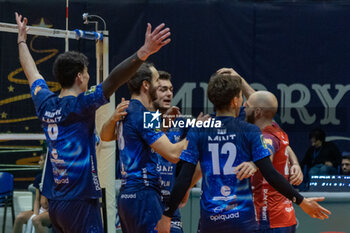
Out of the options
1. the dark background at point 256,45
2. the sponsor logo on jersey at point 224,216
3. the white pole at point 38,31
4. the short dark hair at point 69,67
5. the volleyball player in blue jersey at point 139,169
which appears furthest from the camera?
the dark background at point 256,45

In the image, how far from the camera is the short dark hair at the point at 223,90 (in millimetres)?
3719

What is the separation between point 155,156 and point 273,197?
0.95 metres

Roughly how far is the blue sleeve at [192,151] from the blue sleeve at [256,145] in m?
0.34

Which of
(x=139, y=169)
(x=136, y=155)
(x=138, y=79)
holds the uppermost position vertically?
(x=138, y=79)

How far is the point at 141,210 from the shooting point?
4.29 m

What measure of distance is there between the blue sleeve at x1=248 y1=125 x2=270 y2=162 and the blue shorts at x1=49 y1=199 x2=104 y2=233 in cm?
119

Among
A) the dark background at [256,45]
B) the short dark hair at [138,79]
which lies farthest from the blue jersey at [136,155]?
the dark background at [256,45]

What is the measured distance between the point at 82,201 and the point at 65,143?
42 centimetres

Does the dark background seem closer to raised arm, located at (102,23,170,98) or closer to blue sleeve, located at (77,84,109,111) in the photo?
blue sleeve, located at (77,84,109,111)

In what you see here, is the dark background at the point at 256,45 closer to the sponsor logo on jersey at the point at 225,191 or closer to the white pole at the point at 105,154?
the white pole at the point at 105,154

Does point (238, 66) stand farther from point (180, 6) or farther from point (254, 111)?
point (254, 111)

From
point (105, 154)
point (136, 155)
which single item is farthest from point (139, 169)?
point (105, 154)

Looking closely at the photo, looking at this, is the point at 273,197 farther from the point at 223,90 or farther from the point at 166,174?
the point at 223,90

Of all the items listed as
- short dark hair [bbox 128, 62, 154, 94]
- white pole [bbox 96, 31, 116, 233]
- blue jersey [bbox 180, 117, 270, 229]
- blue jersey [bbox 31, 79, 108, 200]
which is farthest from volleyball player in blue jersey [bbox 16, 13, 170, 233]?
white pole [bbox 96, 31, 116, 233]
